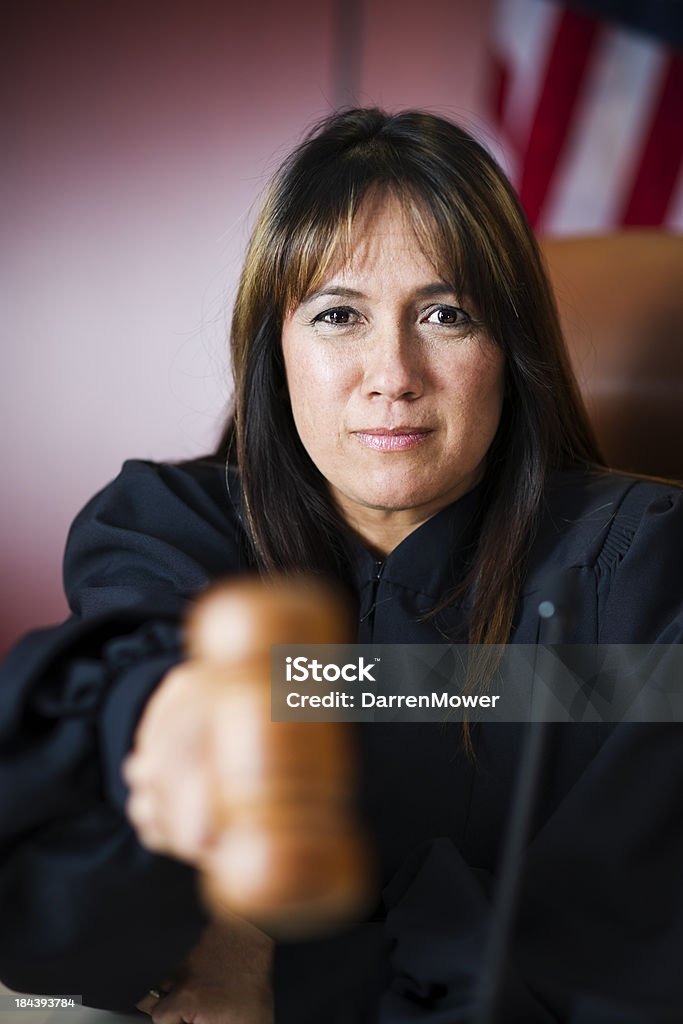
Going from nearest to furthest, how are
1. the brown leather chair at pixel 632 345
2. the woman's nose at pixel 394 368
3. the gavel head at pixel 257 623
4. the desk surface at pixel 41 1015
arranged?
the gavel head at pixel 257 623 < the desk surface at pixel 41 1015 < the woman's nose at pixel 394 368 < the brown leather chair at pixel 632 345

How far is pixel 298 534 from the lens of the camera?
0.91 meters

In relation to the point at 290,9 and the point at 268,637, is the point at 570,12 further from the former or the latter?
the point at 268,637

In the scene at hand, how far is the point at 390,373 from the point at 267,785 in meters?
0.50

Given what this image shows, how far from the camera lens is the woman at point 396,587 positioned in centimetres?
54

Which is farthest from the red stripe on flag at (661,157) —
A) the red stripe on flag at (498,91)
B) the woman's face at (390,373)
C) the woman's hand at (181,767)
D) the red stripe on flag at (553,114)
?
the woman's hand at (181,767)

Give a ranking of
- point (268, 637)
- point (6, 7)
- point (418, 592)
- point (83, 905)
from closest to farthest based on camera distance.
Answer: point (268, 637), point (83, 905), point (418, 592), point (6, 7)

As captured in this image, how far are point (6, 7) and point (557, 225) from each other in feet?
3.38

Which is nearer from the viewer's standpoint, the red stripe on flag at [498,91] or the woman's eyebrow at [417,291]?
the woman's eyebrow at [417,291]

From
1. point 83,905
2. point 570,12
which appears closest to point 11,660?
point 83,905

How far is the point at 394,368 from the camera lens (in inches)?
32.3

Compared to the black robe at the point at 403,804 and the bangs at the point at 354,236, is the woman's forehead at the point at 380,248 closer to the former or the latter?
the bangs at the point at 354,236

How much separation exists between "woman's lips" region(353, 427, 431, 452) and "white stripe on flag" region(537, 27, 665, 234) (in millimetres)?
1377

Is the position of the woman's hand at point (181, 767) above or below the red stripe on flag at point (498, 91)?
below

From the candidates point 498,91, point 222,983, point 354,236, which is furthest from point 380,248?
point 498,91
